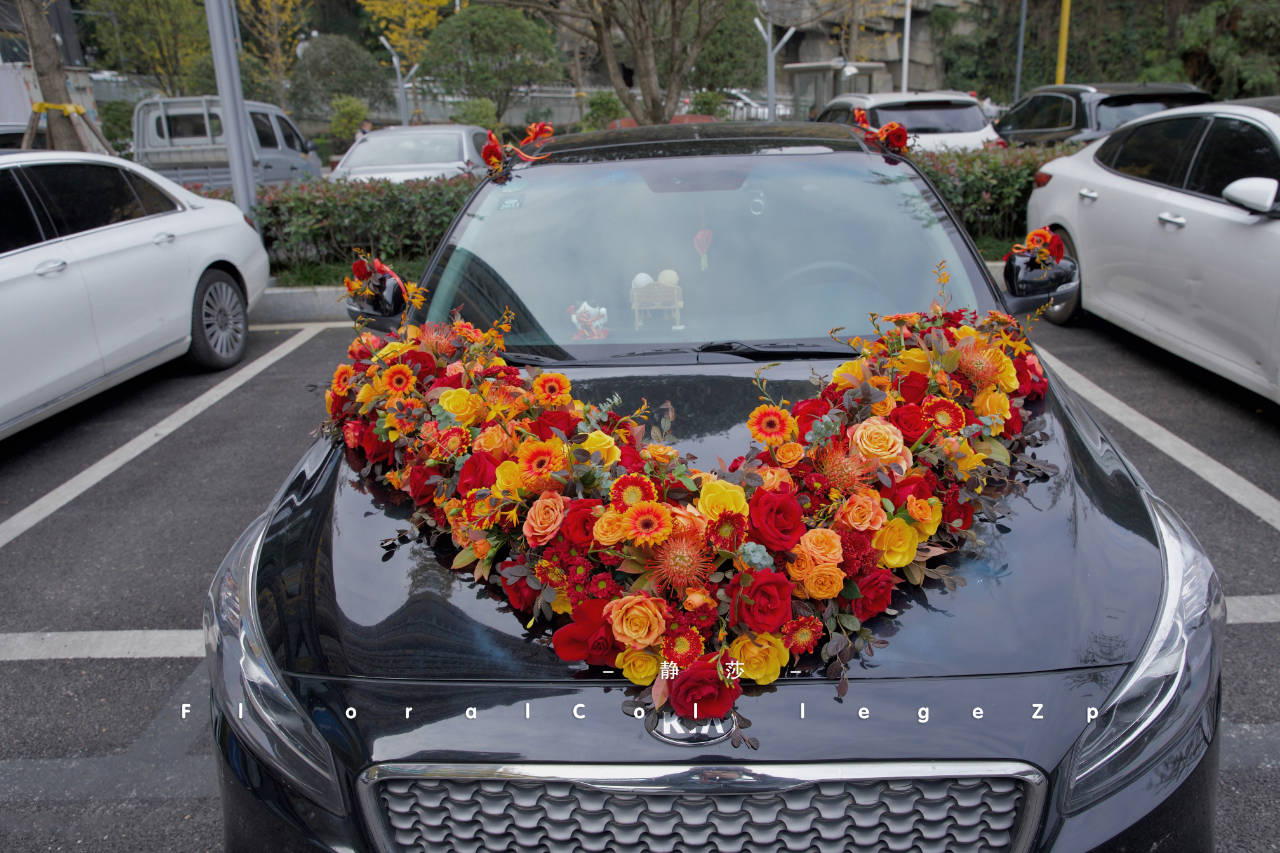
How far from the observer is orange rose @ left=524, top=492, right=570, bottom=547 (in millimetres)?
1801

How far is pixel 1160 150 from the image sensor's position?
6.20 m

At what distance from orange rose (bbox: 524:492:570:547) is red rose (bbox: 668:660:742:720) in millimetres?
365

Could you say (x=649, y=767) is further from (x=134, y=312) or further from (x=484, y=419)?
(x=134, y=312)

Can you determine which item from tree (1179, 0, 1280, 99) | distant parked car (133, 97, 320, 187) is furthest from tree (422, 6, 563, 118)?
tree (1179, 0, 1280, 99)

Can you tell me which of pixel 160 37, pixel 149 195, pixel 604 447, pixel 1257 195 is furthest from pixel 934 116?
pixel 160 37

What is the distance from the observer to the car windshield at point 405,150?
11.3m

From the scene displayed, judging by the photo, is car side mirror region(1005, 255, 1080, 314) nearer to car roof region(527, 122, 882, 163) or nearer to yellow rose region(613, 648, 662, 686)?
car roof region(527, 122, 882, 163)

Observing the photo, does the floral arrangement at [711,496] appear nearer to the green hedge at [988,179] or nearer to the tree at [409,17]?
the green hedge at [988,179]

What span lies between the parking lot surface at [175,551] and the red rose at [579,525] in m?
1.51

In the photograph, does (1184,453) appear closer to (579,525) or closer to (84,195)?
(579,525)

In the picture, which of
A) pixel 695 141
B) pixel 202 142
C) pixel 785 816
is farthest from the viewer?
pixel 202 142

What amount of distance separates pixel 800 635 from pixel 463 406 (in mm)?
949

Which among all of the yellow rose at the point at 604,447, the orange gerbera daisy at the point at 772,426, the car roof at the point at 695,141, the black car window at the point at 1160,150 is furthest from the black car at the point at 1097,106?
the yellow rose at the point at 604,447

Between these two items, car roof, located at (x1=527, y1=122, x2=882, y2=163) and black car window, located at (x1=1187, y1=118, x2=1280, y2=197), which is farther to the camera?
black car window, located at (x1=1187, y1=118, x2=1280, y2=197)
